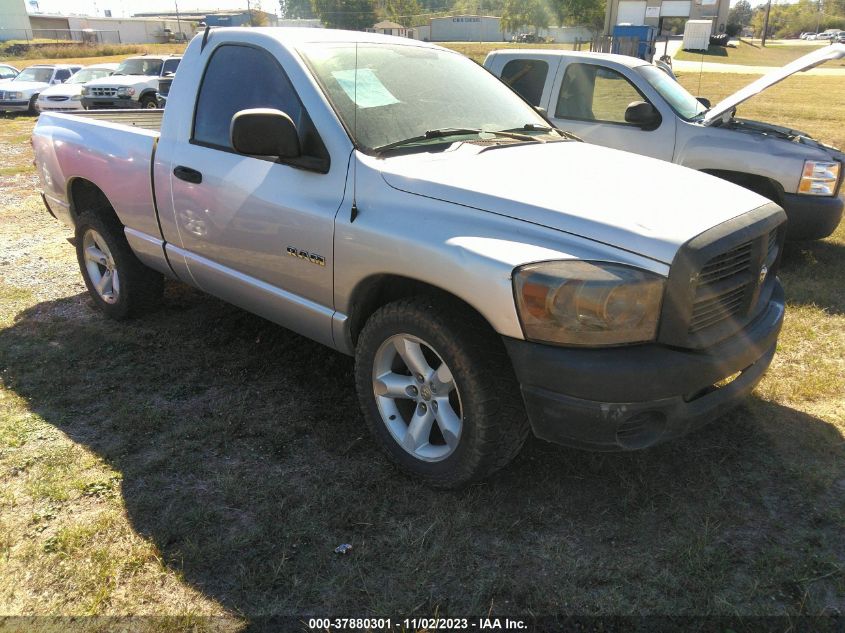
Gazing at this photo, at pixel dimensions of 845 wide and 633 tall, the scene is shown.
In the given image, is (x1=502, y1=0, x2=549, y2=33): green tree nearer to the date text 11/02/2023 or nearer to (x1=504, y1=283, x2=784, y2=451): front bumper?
(x1=504, y1=283, x2=784, y2=451): front bumper

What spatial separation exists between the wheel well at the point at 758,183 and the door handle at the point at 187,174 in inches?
175

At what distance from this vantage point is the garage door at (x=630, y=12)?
26.0 metres

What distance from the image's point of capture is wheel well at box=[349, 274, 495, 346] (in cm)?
289

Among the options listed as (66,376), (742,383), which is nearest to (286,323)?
(66,376)

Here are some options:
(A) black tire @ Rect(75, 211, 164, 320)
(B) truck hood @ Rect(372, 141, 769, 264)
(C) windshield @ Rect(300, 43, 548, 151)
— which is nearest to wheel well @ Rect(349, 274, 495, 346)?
(B) truck hood @ Rect(372, 141, 769, 264)

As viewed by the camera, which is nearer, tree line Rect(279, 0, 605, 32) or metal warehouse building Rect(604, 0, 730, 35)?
metal warehouse building Rect(604, 0, 730, 35)

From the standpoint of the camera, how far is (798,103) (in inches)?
812

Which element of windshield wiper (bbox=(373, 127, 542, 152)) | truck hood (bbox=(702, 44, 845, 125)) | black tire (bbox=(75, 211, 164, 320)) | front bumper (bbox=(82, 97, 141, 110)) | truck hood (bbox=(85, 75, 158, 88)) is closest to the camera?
windshield wiper (bbox=(373, 127, 542, 152))

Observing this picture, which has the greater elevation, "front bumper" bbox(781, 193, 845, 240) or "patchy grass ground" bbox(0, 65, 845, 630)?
"front bumper" bbox(781, 193, 845, 240)

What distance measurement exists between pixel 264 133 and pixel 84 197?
Answer: 2.65 metres

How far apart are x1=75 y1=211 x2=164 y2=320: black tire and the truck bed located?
0.93 meters

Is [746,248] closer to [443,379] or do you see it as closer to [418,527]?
[443,379]

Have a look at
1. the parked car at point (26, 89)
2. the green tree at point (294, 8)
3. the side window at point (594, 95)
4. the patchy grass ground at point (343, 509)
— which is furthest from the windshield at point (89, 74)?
the patchy grass ground at point (343, 509)

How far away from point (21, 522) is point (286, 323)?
146 centimetres
